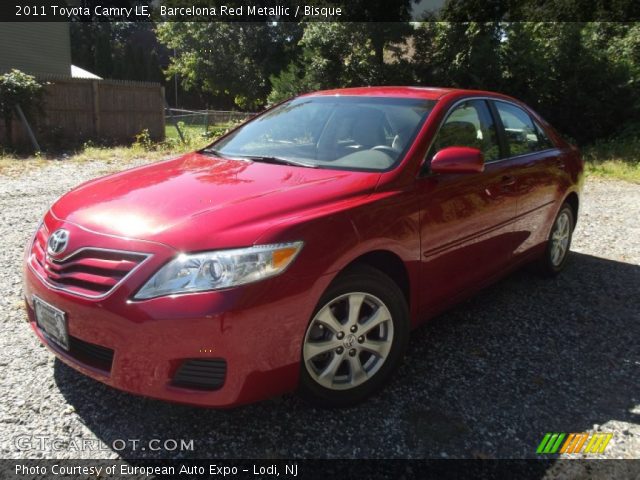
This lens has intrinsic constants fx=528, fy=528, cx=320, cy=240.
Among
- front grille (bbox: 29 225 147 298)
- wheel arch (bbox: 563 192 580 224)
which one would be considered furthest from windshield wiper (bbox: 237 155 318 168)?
wheel arch (bbox: 563 192 580 224)

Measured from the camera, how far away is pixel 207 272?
2180 mm

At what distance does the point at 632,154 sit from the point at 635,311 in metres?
11.1

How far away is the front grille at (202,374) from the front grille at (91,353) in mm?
342

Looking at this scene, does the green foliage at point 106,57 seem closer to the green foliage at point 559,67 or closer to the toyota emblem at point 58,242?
the green foliage at point 559,67

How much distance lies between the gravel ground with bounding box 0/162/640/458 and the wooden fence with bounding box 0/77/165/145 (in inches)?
423

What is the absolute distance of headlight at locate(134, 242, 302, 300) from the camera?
216cm

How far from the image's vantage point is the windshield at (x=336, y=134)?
10.3 feet

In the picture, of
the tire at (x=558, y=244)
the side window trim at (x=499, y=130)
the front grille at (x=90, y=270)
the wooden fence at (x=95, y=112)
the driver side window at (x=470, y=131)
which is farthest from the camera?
the wooden fence at (x=95, y=112)

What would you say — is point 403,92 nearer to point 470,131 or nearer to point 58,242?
point 470,131

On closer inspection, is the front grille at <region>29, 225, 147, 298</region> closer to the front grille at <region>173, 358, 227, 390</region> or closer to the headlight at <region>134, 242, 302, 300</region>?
the headlight at <region>134, 242, 302, 300</region>

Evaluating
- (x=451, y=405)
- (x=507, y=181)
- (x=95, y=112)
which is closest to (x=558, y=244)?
(x=507, y=181)

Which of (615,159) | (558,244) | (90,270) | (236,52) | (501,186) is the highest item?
(236,52)

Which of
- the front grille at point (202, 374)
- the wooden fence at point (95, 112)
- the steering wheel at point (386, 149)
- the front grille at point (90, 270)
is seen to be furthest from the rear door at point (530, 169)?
the wooden fence at point (95, 112)

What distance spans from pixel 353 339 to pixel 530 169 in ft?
7.64
